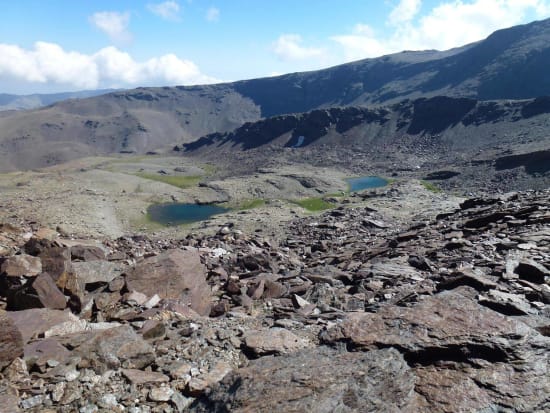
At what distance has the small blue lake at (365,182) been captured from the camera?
127 m

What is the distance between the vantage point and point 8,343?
31.2 feet

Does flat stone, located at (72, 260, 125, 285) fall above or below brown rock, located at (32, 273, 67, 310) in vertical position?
below

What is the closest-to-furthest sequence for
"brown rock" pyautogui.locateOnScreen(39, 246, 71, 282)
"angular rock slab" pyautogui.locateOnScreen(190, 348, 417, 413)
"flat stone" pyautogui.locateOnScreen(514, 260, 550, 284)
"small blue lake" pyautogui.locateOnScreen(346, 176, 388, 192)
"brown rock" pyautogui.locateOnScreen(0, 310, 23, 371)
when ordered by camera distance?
"angular rock slab" pyautogui.locateOnScreen(190, 348, 417, 413)
"brown rock" pyautogui.locateOnScreen(0, 310, 23, 371)
"flat stone" pyautogui.locateOnScreen(514, 260, 550, 284)
"brown rock" pyautogui.locateOnScreen(39, 246, 71, 282)
"small blue lake" pyautogui.locateOnScreen(346, 176, 388, 192)

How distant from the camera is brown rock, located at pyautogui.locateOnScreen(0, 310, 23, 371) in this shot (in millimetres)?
9359

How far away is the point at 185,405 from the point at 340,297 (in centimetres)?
969

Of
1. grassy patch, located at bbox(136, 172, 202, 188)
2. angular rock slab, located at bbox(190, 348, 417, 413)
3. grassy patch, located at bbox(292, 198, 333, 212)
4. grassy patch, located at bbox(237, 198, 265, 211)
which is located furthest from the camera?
grassy patch, located at bbox(136, 172, 202, 188)

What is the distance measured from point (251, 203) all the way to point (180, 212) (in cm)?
1670

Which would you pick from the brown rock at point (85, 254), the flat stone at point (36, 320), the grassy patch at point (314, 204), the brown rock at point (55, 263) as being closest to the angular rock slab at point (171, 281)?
the brown rock at point (55, 263)

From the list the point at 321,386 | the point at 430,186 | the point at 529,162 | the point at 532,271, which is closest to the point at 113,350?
the point at 321,386

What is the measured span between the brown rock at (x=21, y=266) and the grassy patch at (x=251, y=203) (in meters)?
76.5

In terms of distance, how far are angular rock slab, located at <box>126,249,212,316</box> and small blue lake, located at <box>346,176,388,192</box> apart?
107 m

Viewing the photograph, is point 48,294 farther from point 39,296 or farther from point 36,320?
point 36,320

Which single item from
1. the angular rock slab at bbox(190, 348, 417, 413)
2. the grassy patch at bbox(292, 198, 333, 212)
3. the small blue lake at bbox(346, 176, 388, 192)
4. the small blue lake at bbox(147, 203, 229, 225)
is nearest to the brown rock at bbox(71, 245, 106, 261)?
the angular rock slab at bbox(190, 348, 417, 413)

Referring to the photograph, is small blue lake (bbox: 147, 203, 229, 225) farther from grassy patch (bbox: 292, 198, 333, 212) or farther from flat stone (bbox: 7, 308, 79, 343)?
flat stone (bbox: 7, 308, 79, 343)
